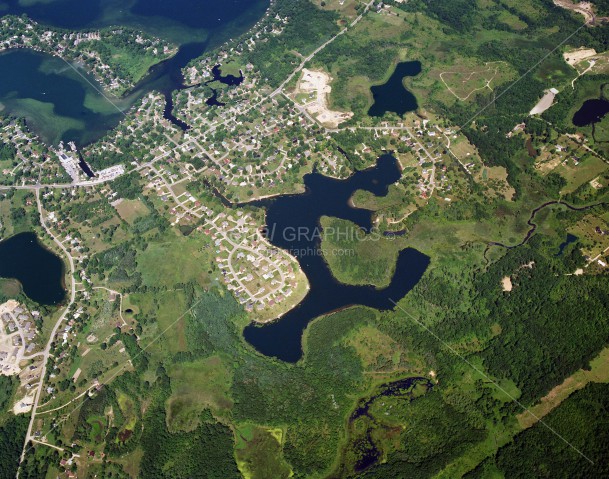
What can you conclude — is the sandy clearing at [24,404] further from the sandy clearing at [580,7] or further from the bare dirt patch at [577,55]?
the sandy clearing at [580,7]

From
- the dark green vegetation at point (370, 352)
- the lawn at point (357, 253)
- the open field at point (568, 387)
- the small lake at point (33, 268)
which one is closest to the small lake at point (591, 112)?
the dark green vegetation at point (370, 352)

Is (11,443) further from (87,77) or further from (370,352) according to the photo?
(87,77)

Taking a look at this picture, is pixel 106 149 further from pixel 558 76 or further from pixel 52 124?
pixel 558 76

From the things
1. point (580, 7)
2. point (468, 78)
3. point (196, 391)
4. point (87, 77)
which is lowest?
point (196, 391)

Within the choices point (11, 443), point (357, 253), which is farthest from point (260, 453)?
point (357, 253)

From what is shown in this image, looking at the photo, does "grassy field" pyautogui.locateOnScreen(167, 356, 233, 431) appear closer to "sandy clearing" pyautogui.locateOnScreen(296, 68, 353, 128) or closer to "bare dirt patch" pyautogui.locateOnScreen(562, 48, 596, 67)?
"sandy clearing" pyautogui.locateOnScreen(296, 68, 353, 128)

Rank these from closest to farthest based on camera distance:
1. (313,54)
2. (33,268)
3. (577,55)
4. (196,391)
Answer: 1. (196,391)
2. (33,268)
3. (577,55)
4. (313,54)

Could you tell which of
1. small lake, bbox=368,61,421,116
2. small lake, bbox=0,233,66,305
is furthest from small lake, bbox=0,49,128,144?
small lake, bbox=368,61,421,116

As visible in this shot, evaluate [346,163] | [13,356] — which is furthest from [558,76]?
[13,356]
